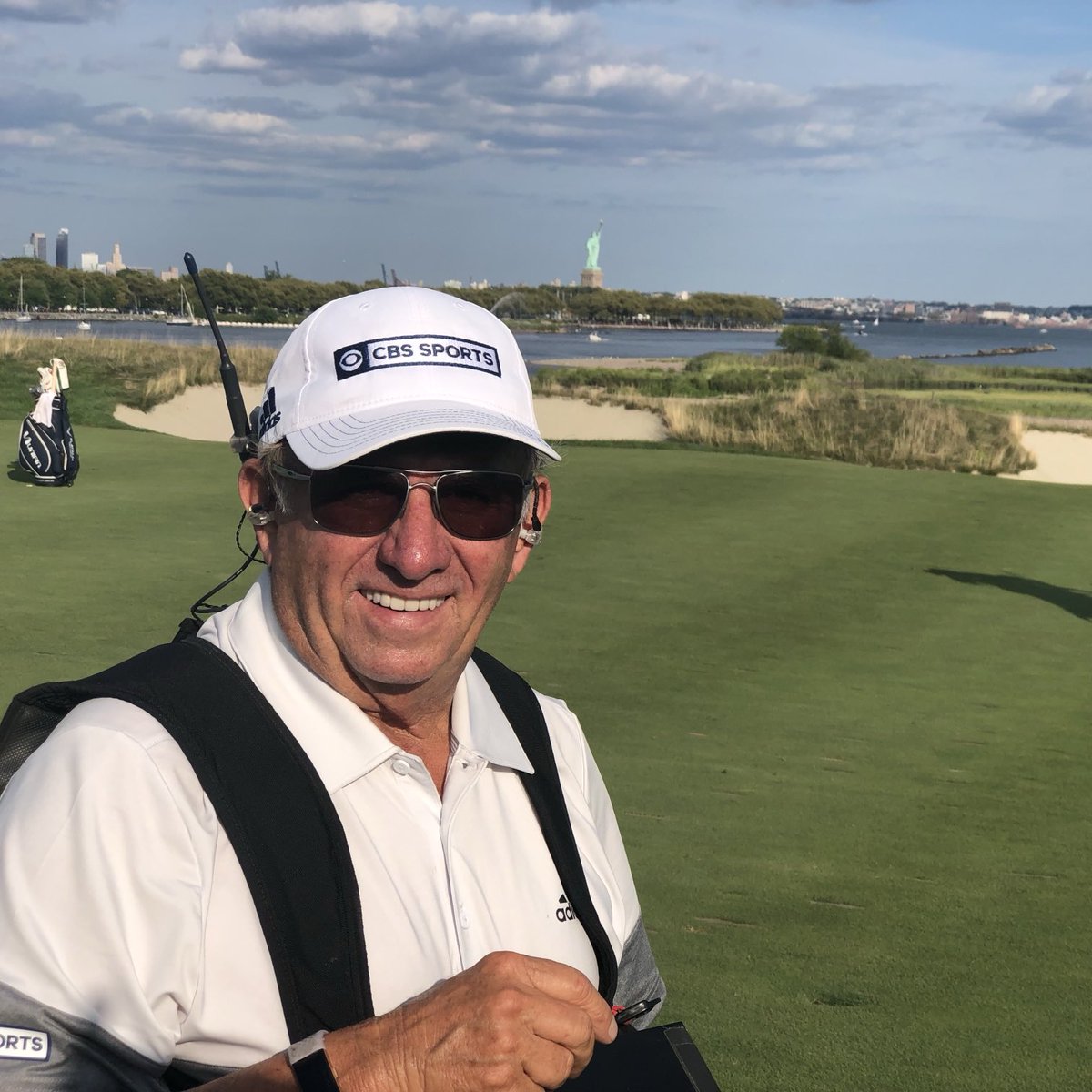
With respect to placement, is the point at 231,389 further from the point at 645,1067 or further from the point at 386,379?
the point at 645,1067

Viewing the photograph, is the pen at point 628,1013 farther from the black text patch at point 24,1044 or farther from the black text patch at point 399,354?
the black text patch at point 399,354

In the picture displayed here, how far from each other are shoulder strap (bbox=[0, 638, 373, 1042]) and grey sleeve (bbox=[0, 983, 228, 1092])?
17 cm

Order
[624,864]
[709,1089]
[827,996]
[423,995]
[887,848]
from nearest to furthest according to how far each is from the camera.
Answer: [423,995] → [709,1089] → [624,864] → [827,996] → [887,848]

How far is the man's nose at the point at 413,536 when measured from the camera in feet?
6.23

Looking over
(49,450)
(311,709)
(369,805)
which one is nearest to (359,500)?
(311,709)

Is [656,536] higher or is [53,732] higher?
[53,732]

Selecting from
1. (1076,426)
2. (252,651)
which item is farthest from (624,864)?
(1076,426)

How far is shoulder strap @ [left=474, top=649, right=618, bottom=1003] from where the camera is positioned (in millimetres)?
1894

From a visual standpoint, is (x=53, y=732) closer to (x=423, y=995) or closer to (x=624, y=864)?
(x=423, y=995)

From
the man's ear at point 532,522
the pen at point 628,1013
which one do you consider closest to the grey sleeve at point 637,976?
the pen at point 628,1013

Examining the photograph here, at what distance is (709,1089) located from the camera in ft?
5.30

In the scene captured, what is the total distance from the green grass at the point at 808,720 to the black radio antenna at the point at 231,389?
83.1 inches

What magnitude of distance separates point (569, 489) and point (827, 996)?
1134 cm

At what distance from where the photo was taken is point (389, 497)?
189 cm
